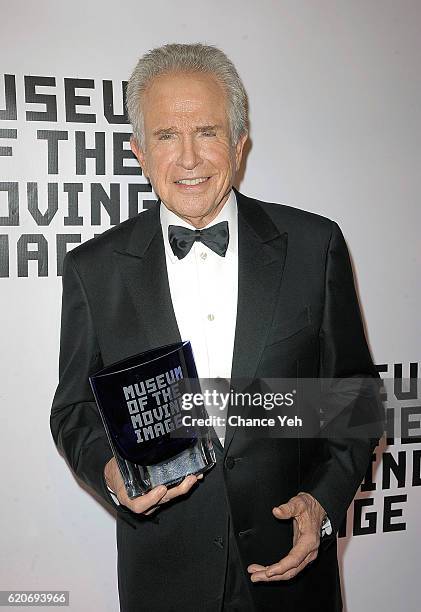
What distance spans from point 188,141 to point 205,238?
199mm

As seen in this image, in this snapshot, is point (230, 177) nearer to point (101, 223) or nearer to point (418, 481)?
point (101, 223)

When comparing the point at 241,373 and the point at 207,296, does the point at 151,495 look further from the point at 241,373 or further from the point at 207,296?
the point at 207,296

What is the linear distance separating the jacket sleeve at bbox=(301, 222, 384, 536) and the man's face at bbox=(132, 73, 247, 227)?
30 cm

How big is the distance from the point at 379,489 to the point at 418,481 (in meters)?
0.14

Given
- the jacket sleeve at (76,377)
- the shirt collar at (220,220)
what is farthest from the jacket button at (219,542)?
the shirt collar at (220,220)

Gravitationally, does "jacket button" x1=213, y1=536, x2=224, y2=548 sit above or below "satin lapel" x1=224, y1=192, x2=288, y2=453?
below

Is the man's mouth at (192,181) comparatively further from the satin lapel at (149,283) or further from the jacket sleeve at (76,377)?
the jacket sleeve at (76,377)

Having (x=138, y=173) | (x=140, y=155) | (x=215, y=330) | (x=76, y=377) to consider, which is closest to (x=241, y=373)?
(x=215, y=330)

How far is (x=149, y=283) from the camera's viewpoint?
1350 mm

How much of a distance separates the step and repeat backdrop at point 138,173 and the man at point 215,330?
353mm

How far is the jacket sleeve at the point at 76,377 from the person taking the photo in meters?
1.38

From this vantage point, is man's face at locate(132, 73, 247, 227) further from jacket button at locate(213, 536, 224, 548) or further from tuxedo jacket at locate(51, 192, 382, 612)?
jacket button at locate(213, 536, 224, 548)

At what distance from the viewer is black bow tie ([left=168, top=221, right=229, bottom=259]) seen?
4.48 ft

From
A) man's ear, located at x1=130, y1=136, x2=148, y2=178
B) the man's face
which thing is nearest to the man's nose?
the man's face
